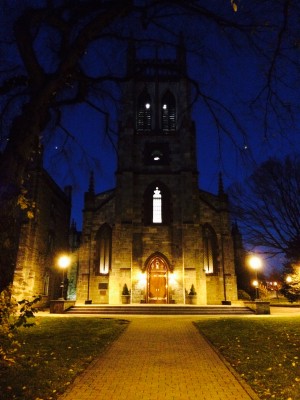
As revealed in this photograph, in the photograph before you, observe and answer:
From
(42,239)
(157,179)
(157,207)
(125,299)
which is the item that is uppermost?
(157,179)

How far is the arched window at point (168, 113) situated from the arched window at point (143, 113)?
131cm

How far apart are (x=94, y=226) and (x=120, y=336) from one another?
17960 millimetres

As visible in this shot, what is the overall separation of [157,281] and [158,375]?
21.1 meters

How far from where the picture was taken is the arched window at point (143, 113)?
3222cm

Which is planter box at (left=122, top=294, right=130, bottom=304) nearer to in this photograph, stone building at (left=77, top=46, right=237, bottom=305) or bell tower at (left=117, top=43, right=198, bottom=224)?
stone building at (left=77, top=46, right=237, bottom=305)

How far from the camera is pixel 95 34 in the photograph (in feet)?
19.0

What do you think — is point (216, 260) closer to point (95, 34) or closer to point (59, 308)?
point (59, 308)

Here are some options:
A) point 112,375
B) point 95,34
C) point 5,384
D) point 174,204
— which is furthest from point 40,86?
point 174,204

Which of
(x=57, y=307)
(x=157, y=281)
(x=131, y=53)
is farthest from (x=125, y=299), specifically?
(x=131, y=53)

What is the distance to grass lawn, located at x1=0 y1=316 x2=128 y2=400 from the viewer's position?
5988 millimetres

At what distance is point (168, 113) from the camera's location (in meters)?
32.7

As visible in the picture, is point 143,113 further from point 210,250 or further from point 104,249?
point 210,250

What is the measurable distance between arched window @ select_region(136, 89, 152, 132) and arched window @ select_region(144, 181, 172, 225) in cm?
586

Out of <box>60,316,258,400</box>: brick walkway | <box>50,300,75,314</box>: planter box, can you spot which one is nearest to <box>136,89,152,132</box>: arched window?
<box>50,300,75,314</box>: planter box
